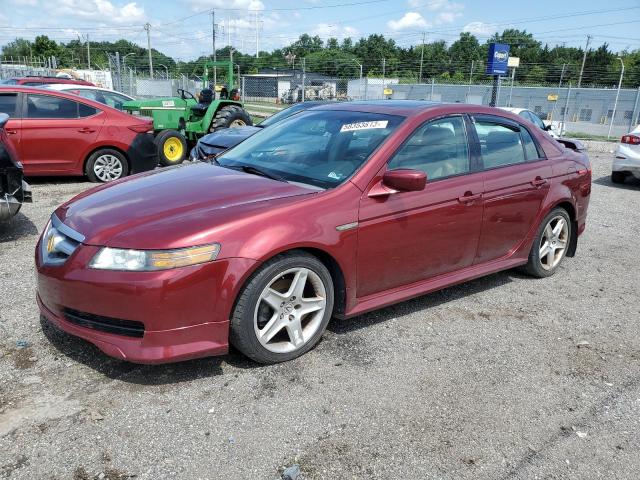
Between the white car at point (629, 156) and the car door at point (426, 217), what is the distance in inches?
293

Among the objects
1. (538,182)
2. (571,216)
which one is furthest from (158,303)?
(571,216)

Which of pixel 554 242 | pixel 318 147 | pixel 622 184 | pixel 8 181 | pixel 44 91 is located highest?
pixel 44 91

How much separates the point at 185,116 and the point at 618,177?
907 centimetres

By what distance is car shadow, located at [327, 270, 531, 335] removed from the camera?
3.97m

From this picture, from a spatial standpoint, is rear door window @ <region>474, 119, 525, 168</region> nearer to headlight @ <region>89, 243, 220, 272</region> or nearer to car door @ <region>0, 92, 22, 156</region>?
headlight @ <region>89, 243, 220, 272</region>

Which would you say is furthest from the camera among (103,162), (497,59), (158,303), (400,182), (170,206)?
(497,59)

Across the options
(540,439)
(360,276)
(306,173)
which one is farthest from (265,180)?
(540,439)

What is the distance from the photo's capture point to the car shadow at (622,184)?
1065 cm

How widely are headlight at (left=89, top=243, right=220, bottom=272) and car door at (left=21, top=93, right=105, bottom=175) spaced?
6.26 metres

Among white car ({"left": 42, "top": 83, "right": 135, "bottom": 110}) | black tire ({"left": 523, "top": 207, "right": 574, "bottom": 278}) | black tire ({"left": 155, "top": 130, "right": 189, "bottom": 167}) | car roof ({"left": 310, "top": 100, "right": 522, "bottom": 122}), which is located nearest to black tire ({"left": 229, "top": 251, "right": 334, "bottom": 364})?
car roof ({"left": 310, "top": 100, "right": 522, "bottom": 122})

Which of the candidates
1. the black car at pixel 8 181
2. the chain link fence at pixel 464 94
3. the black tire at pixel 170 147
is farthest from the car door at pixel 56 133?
the chain link fence at pixel 464 94

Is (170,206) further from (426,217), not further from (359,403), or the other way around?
(426,217)

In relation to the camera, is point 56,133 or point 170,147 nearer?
point 56,133

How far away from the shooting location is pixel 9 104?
8.02 meters
